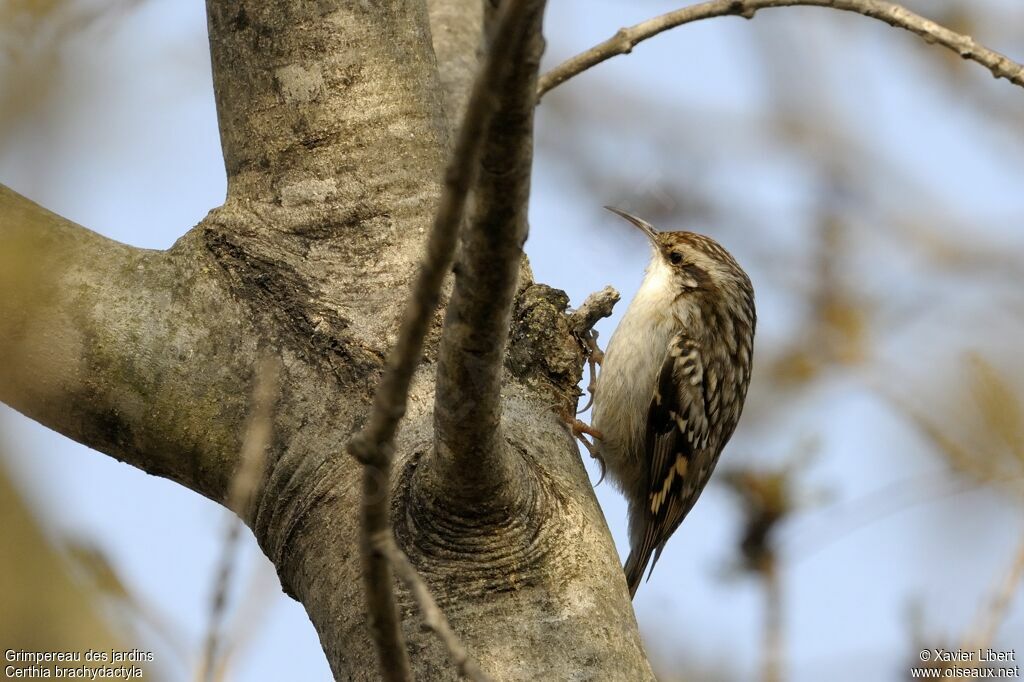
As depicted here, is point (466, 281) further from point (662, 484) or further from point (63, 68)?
point (662, 484)

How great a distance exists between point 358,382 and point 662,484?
2307 mm

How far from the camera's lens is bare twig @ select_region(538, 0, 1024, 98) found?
2852 mm

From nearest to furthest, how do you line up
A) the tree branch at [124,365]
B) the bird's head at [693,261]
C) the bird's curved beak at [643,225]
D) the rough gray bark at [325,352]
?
the rough gray bark at [325,352] → the tree branch at [124,365] → the bird's head at [693,261] → the bird's curved beak at [643,225]

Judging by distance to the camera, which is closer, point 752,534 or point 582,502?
point 582,502

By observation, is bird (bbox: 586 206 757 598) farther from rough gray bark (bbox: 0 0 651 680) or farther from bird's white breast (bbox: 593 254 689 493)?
rough gray bark (bbox: 0 0 651 680)

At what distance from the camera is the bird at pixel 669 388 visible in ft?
15.0

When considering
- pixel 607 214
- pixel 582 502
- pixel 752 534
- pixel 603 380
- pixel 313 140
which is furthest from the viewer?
pixel 607 214

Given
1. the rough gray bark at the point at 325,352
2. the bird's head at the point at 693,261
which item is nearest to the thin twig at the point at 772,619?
the rough gray bark at the point at 325,352

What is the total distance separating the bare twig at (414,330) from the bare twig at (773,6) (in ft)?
6.13

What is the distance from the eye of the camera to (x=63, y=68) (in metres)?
1.98

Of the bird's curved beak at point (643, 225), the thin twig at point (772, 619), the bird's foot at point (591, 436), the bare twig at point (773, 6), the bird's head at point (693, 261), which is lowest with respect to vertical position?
the thin twig at point (772, 619)

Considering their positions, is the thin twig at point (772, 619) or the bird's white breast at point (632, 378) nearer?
the thin twig at point (772, 619)

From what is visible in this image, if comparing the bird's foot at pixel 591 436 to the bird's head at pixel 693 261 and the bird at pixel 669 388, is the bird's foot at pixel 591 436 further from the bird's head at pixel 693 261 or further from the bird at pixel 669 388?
the bird's head at pixel 693 261

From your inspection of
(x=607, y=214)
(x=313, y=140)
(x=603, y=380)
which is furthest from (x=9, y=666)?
(x=607, y=214)
